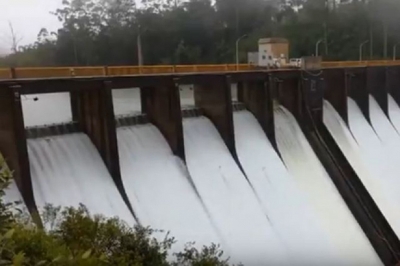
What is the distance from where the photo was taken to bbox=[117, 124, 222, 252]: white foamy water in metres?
8.43

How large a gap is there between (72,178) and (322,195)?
5973 mm

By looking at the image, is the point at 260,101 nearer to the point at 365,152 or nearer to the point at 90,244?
the point at 365,152

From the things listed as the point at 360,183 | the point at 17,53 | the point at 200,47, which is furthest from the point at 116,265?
the point at 200,47

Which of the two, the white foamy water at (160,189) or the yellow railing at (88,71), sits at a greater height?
the yellow railing at (88,71)

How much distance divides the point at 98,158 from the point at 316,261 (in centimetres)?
451

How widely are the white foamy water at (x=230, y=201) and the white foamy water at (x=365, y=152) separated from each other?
421 centimetres

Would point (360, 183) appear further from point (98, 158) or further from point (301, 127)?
point (98, 158)

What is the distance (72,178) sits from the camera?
8117 mm

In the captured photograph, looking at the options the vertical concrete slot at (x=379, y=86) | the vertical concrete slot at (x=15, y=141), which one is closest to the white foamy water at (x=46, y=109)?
the vertical concrete slot at (x=15, y=141)

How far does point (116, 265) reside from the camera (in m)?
4.64

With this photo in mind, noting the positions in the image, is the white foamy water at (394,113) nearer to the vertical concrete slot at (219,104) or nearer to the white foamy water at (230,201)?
the vertical concrete slot at (219,104)

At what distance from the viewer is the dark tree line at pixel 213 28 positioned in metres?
22.8

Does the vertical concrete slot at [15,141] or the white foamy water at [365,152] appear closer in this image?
the vertical concrete slot at [15,141]

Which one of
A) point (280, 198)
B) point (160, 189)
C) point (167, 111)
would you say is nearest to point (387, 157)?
point (280, 198)
